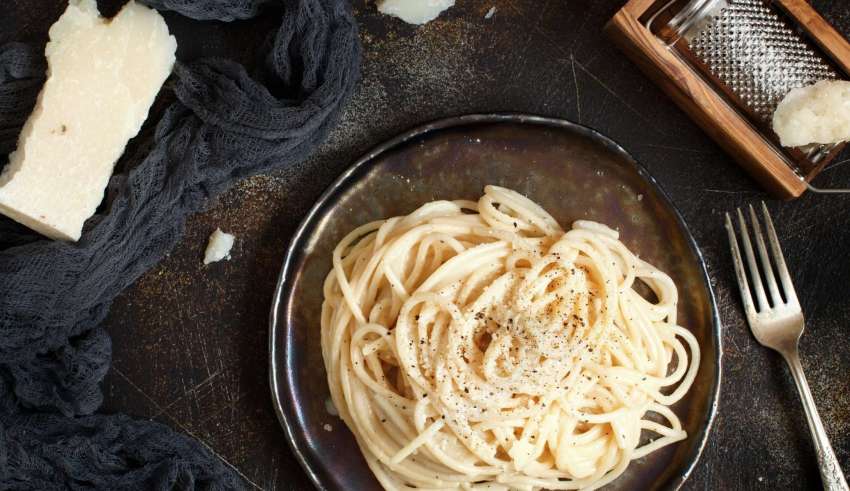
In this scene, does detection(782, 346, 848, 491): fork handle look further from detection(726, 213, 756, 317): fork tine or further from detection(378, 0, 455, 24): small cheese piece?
detection(378, 0, 455, 24): small cheese piece

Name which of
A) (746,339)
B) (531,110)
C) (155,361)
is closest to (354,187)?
(531,110)

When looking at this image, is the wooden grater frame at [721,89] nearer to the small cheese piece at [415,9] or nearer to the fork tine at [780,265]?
the fork tine at [780,265]

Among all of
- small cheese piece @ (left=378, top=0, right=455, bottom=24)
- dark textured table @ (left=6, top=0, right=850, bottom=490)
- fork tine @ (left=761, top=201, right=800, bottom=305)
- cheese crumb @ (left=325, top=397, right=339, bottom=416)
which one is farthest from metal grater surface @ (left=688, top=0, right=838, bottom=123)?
cheese crumb @ (left=325, top=397, right=339, bottom=416)

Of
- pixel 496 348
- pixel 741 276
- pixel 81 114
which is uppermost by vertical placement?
pixel 741 276

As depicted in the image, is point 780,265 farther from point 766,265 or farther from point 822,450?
point 822,450

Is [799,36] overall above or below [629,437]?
above

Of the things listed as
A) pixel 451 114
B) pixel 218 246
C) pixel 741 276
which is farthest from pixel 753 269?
pixel 218 246

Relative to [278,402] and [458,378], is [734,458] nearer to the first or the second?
[458,378]
